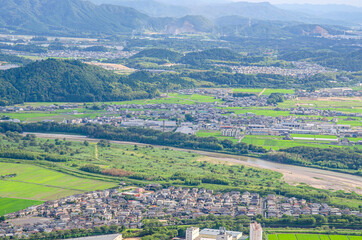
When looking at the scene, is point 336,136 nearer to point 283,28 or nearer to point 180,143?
point 180,143

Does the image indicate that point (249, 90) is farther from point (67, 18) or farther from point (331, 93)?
point (67, 18)

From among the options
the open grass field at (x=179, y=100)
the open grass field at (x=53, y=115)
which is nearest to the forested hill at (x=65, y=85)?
the open grass field at (x=179, y=100)

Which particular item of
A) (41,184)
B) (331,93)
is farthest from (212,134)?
(331,93)

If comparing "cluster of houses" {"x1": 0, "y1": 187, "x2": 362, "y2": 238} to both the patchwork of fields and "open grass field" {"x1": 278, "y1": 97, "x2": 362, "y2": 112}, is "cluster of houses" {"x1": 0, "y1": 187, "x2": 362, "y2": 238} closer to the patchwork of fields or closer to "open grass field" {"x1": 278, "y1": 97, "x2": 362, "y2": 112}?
the patchwork of fields

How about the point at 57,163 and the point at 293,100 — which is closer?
the point at 57,163

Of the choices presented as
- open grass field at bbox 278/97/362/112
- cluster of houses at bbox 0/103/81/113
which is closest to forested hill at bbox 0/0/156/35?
cluster of houses at bbox 0/103/81/113

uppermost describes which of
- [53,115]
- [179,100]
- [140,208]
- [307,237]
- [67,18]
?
[67,18]

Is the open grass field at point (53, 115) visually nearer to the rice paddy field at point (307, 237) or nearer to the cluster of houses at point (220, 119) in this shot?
the cluster of houses at point (220, 119)

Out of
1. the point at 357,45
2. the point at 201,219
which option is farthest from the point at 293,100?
the point at 357,45
